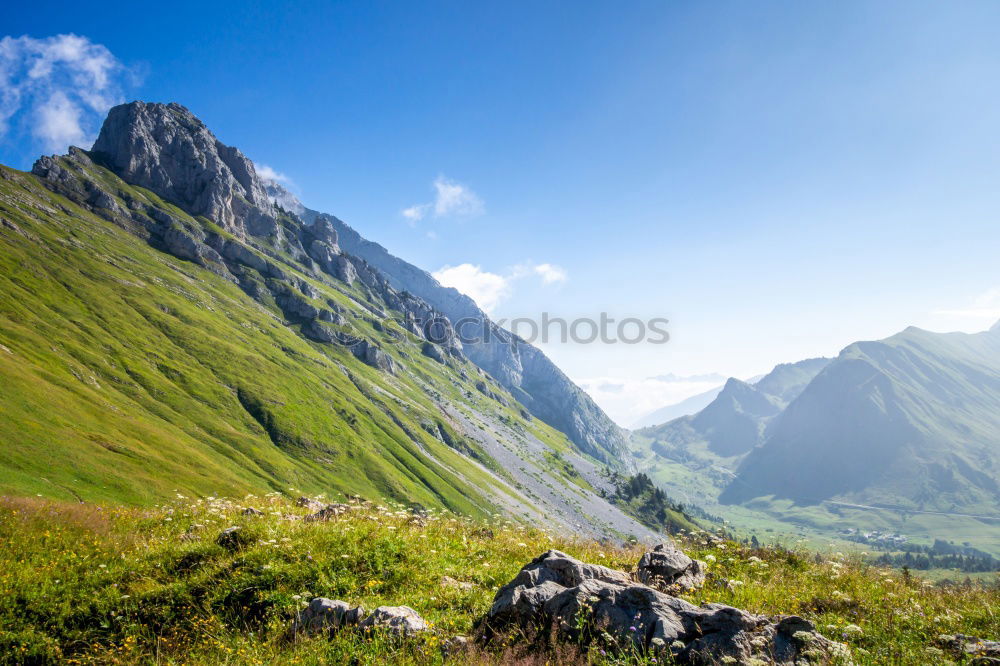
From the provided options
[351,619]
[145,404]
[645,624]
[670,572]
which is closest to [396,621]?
[351,619]

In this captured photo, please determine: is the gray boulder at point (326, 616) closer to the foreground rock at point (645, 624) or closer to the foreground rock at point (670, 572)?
the foreground rock at point (645, 624)

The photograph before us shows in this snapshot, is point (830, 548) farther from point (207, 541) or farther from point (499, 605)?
point (207, 541)

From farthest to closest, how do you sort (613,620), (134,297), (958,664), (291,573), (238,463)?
(134,297), (238,463), (291,573), (613,620), (958,664)

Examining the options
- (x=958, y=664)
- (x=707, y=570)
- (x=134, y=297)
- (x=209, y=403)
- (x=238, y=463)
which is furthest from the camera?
(x=134, y=297)

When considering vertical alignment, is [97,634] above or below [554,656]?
below

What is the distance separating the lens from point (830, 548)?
13141mm

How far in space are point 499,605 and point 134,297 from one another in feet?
708

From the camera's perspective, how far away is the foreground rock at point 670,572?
930cm

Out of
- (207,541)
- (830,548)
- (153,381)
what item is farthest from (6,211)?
(830,548)

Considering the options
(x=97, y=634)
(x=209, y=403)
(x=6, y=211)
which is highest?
(x=6, y=211)

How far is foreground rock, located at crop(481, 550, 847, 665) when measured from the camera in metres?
6.18

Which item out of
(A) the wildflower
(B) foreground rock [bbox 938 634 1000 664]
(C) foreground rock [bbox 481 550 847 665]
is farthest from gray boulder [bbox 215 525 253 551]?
(B) foreground rock [bbox 938 634 1000 664]

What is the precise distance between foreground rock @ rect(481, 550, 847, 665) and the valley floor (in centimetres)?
49

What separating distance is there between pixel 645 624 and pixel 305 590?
654cm
